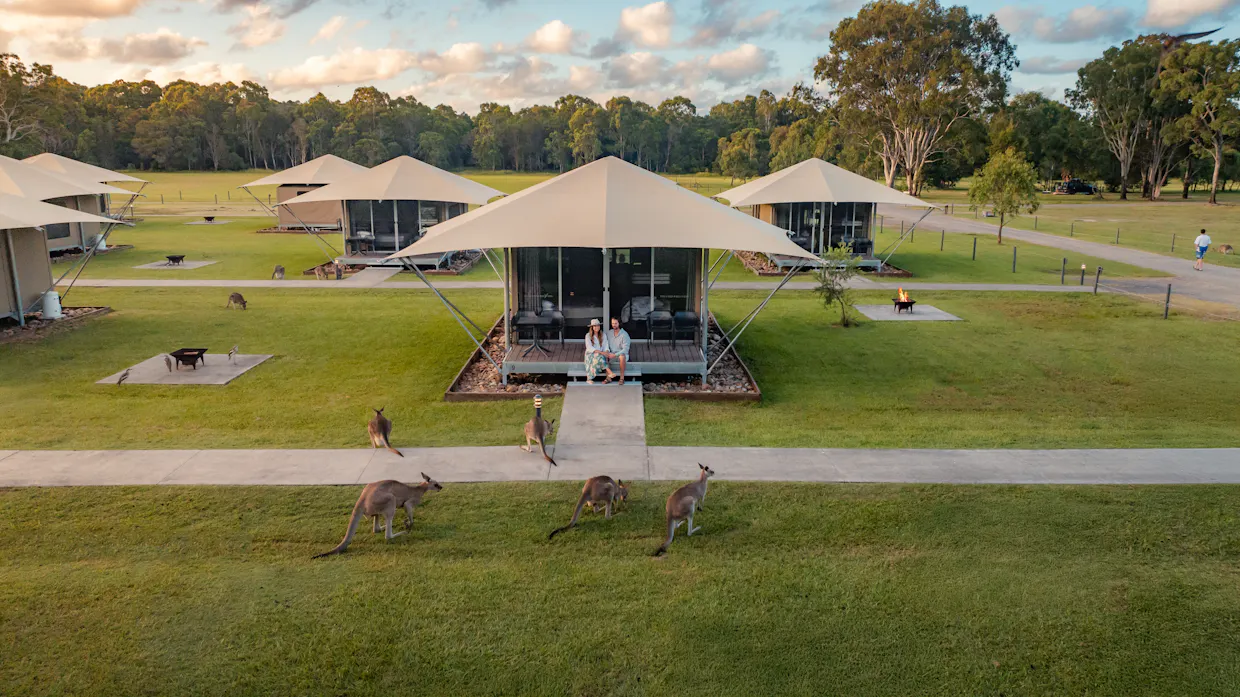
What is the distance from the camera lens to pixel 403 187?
92.5ft

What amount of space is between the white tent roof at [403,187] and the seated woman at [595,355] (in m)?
15.1

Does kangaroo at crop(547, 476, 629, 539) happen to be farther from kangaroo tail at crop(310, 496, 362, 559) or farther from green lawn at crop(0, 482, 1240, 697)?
kangaroo tail at crop(310, 496, 362, 559)

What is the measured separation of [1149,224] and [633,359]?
48.6 m

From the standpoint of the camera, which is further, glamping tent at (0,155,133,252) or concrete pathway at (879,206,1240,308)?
concrete pathway at (879,206,1240,308)

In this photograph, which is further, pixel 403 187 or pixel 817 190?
pixel 403 187

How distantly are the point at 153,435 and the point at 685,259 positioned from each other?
9.48 m

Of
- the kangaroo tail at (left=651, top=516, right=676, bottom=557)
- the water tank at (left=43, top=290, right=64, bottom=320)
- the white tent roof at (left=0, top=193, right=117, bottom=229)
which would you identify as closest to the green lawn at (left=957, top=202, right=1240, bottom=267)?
the kangaroo tail at (left=651, top=516, right=676, bottom=557)

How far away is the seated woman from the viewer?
1344 cm

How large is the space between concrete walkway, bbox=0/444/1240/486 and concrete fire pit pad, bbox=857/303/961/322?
972 cm

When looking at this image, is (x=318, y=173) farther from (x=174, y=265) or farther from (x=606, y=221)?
(x=606, y=221)

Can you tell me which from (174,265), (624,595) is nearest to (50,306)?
(174,265)

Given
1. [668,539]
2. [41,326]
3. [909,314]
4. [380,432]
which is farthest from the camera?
[909,314]

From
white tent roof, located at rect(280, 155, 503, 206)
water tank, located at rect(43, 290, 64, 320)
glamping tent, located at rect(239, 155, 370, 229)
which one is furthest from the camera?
glamping tent, located at rect(239, 155, 370, 229)

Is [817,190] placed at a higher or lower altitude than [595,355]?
higher
